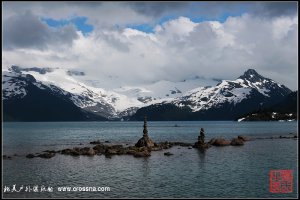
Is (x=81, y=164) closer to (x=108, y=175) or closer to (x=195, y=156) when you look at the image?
(x=108, y=175)

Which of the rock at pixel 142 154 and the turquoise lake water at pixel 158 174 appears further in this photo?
the rock at pixel 142 154

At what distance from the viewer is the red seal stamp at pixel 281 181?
2373 inches

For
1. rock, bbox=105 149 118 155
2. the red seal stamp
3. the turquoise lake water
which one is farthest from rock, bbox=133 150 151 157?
the red seal stamp

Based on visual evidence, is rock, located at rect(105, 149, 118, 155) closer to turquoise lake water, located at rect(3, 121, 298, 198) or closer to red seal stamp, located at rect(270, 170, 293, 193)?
turquoise lake water, located at rect(3, 121, 298, 198)

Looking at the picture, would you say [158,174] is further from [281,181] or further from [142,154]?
[142,154]

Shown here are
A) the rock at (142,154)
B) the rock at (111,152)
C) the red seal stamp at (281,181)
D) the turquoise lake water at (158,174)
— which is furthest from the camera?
the rock at (111,152)

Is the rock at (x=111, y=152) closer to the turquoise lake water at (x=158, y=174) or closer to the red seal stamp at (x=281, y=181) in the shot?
the turquoise lake water at (x=158, y=174)

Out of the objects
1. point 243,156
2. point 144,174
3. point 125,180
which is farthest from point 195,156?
point 125,180

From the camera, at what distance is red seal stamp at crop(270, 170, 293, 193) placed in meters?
60.3

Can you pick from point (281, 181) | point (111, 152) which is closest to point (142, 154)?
point (111, 152)

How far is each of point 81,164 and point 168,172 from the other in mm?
24173

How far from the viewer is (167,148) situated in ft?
417

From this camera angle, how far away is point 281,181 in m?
65.4

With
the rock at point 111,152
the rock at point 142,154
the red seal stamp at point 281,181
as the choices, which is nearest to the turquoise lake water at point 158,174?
the red seal stamp at point 281,181
